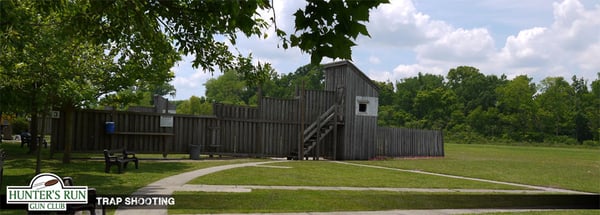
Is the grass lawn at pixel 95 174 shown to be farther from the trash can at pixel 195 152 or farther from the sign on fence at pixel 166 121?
the trash can at pixel 195 152

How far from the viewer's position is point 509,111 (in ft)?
289

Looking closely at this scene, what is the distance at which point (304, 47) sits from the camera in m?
4.59

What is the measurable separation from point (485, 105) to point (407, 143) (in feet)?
235

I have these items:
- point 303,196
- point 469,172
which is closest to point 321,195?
point 303,196

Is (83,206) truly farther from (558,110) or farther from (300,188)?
(558,110)

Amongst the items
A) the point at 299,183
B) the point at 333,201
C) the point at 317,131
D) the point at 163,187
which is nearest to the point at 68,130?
the point at 163,187

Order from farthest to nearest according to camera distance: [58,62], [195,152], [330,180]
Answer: [195,152] < [330,180] < [58,62]

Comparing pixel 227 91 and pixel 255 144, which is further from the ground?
pixel 227 91

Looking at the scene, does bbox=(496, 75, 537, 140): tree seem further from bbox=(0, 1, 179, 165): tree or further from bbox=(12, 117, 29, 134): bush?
bbox=(0, 1, 179, 165): tree

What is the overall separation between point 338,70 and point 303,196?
16476 mm

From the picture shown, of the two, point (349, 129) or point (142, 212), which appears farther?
point (349, 129)

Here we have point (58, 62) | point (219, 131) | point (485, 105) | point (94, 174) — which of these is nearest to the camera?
point (58, 62)

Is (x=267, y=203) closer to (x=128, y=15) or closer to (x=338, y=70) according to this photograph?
(x=128, y=15)

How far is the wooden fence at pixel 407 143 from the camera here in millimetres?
29003
